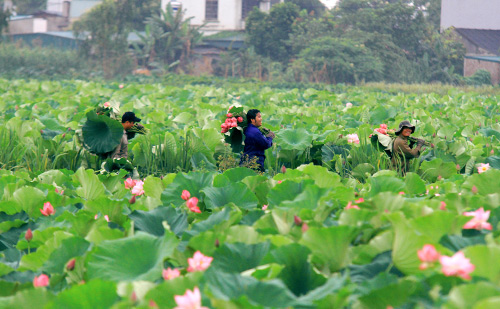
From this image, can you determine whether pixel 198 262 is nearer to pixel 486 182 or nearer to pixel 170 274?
pixel 170 274

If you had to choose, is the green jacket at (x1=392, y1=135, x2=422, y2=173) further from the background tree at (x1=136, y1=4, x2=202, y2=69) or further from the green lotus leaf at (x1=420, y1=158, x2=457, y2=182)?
the background tree at (x1=136, y1=4, x2=202, y2=69)

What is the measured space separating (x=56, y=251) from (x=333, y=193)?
112 cm

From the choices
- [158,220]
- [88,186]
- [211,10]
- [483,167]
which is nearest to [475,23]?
[211,10]

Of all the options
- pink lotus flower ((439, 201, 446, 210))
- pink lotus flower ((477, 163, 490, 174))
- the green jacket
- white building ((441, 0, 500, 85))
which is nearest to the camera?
pink lotus flower ((439, 201, 446, 210))

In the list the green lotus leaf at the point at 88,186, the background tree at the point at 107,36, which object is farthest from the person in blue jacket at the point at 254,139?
the background tree at the point at 107,36

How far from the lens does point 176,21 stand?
2805cm

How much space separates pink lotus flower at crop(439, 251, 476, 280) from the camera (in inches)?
53.5

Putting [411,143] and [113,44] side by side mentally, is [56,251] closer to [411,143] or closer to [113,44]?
[411,143]

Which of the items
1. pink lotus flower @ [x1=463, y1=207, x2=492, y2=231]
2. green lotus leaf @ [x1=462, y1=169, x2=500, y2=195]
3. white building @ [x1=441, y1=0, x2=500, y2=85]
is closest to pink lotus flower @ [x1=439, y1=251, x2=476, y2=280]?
pink lotus flower @ [x1=463, y1=207, x2=492, y2=231]

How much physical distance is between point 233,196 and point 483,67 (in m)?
26.8

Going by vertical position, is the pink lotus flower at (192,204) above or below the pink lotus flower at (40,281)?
above

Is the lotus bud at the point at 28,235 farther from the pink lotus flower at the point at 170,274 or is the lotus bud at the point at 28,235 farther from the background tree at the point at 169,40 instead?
the background tree at the point at 169,40

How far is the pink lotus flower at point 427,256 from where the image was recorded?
1.47 metres

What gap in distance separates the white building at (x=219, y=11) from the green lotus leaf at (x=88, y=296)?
3118cm
